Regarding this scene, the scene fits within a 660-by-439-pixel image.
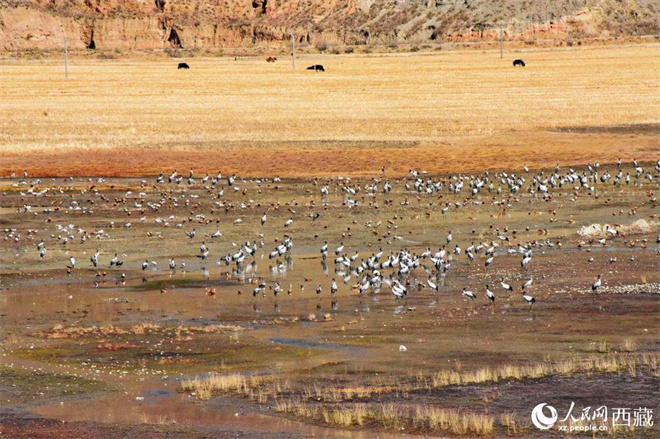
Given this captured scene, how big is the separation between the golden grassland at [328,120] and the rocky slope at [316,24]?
3120 inches

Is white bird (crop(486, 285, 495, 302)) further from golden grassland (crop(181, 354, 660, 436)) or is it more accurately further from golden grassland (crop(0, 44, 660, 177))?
golden grassland (crop(0, 44, 660, 177))

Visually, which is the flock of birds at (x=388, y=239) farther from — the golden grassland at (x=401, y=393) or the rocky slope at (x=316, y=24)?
the rocky slope at (x=316, y=24)

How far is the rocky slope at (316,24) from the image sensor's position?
178m

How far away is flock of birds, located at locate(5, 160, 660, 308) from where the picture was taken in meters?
23.1

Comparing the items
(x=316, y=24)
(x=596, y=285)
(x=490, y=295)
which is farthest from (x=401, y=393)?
(x=316, y=24)

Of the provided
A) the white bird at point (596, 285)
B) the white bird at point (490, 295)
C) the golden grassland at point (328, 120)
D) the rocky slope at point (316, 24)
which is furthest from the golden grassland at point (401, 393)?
the rocky slope at point (316, 24)

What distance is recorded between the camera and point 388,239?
28359 millimetres

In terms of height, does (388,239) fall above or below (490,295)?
below

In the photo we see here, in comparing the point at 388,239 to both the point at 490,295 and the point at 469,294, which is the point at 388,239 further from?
the point at 490,295

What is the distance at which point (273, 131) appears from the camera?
51.6 m

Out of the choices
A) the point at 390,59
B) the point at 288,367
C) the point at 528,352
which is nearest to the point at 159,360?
the point at 288,367

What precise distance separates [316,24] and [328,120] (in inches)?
5593

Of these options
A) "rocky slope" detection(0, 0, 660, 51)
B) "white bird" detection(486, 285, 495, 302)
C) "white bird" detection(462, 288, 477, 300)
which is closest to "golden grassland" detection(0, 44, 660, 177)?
"white bird" detection(462, 288, 477, 300)

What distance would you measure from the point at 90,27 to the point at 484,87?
123 meters
